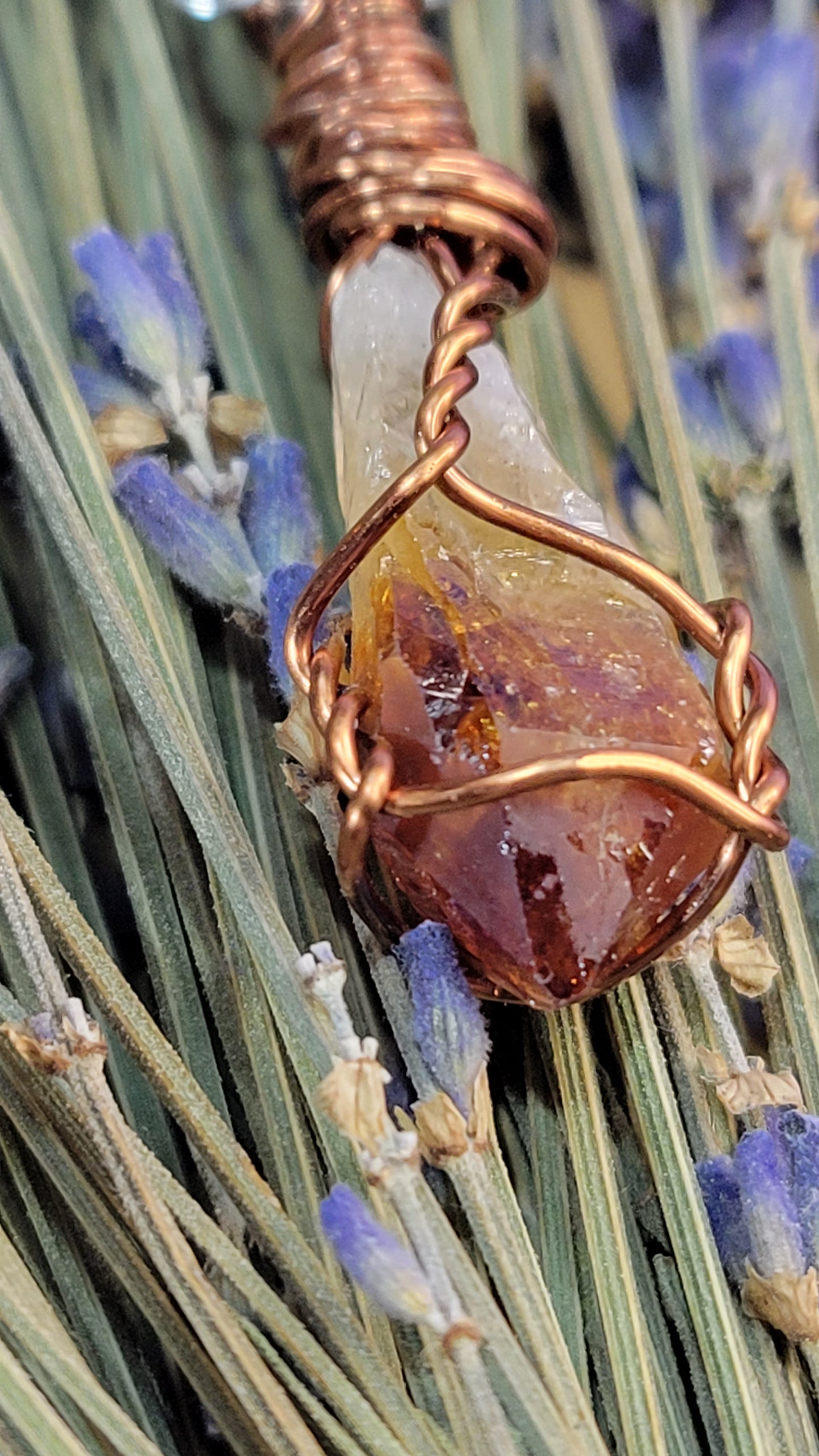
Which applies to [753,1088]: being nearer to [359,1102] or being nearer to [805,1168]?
[805,1168]

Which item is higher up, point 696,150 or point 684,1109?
point 696,150

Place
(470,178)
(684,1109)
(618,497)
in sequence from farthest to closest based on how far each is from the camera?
(618,497), (470,178), (684,1109)

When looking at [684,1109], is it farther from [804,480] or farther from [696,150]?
[696,150]

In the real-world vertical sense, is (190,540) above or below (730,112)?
below

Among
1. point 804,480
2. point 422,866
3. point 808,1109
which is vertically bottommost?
point 808,1109

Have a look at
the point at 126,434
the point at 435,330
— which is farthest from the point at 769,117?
the point at 126,434

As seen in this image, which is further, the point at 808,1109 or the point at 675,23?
the point at 675,23

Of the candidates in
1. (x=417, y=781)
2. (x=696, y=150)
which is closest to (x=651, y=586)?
(x=417, y=781)
